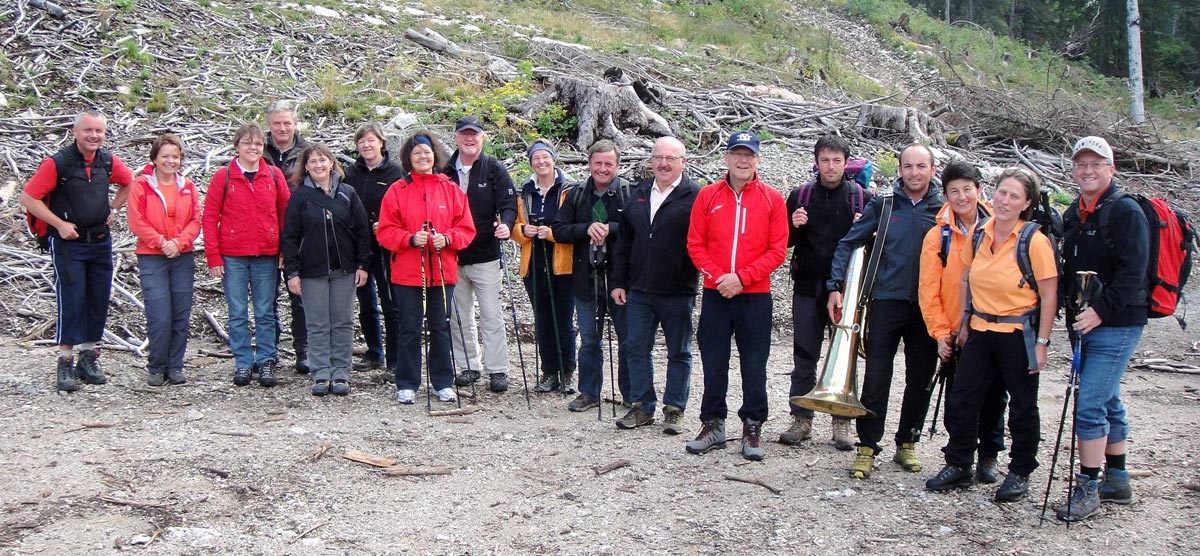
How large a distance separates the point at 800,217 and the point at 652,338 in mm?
1333

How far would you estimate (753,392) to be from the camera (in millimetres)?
5949

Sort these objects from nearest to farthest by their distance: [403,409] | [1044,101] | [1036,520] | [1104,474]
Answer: [1036,520]
[1104,474]
[403,409]
[1044,101]

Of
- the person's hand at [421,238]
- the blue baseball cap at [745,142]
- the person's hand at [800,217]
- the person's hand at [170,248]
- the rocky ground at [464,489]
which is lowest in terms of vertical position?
the rocky ground at [464,489]

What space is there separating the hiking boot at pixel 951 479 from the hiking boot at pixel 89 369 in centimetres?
603

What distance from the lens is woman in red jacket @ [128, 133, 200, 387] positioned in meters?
7.06

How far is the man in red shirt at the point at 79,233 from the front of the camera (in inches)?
271

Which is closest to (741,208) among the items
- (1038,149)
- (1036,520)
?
(1036,520)

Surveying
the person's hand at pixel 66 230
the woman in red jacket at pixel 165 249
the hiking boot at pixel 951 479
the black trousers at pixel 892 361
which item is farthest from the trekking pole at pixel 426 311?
the hiking boot at pixel 951 479

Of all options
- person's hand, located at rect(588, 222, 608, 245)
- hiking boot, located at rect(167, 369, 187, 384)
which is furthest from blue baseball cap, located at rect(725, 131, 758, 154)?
hiking boot, located at rect(167, 369, 187, 384)

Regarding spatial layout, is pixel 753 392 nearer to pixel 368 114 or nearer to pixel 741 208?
pixel 741 208

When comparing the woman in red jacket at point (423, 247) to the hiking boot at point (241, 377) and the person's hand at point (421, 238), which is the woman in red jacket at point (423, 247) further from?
the hiking boot at point (241, 377)

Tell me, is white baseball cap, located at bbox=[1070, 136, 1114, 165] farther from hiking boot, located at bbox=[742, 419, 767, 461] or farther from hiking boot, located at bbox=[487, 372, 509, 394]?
hiking boot, located at bbox=[487, 372, 509, 394]

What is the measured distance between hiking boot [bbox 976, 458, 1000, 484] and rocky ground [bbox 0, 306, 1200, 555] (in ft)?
0.58

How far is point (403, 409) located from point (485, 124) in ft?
21.3
